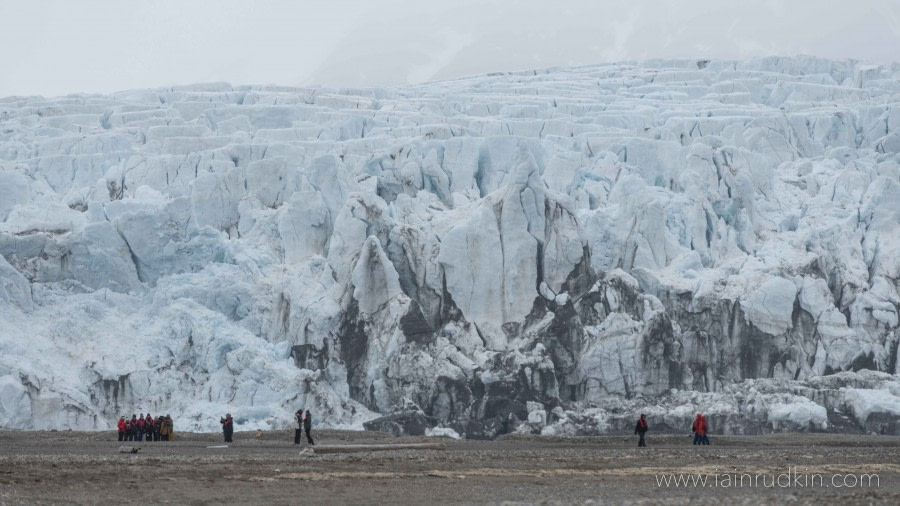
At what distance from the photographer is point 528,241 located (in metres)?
35.5

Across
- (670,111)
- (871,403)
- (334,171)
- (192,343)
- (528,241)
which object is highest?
(670,111)

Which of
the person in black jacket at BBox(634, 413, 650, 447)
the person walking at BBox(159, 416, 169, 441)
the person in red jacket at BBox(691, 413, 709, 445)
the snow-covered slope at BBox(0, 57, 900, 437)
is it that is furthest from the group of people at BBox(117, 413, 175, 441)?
the person in red jacket at BBox(691, 413, 709, 445)

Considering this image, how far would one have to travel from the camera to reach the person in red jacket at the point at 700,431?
25.6 metres

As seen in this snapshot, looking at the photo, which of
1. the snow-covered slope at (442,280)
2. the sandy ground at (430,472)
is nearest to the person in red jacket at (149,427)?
the sandy ground at (430,472)

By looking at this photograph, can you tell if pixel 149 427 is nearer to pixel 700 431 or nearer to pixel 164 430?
pixel 164 430

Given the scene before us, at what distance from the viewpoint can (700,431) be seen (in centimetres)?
2567

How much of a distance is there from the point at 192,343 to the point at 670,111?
Result: 25.0 m

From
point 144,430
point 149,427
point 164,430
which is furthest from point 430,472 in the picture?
point 144,430

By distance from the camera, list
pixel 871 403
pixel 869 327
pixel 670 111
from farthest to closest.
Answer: pixel 670 111 < pixel 869 327 < pixel 871 403

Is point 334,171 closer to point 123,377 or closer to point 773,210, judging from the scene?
point 123,377

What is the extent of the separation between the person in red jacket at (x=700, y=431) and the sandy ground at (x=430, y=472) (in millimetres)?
404

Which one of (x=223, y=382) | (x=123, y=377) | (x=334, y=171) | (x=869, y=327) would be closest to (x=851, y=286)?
(x=869, y=327)

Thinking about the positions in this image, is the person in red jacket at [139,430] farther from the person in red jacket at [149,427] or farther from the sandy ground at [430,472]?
the sandy ground at [430,472]

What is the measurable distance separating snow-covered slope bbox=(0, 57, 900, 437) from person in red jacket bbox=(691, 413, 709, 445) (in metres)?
6.60
